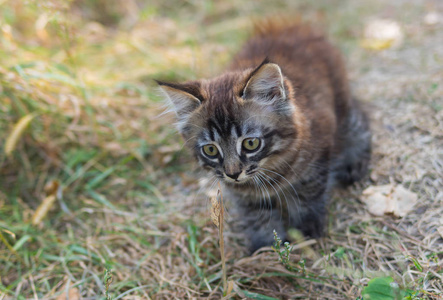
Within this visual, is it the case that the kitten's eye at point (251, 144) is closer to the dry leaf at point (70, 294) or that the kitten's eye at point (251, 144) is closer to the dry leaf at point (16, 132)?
the dry leaf at point (70, 294)

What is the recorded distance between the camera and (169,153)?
3.34m

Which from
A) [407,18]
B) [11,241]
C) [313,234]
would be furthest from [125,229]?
[407,18]

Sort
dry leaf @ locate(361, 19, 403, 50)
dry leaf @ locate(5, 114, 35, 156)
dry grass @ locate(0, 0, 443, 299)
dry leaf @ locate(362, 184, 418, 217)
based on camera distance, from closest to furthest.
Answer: dry grass @ locate(0, 0, 443, 299) → dry leaf @ locate(362, 184, 418, 217) → dry leaf @ locate(5, 114, 35, 156) → dry leaf @ locate(361, 19, 403, 50)

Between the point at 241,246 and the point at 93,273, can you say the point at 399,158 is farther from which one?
the point at 93,273

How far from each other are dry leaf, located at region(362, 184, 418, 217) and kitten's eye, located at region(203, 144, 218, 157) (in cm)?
117

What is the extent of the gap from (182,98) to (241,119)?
0.39 m

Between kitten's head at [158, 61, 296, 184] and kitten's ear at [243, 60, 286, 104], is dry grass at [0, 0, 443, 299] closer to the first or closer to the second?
kitten's head at [158, 61, 296, 184]

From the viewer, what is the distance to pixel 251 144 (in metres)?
2.04

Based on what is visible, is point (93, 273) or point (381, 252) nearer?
point (381, 252)

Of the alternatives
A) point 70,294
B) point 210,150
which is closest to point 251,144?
point 210,150

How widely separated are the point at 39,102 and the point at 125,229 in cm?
145

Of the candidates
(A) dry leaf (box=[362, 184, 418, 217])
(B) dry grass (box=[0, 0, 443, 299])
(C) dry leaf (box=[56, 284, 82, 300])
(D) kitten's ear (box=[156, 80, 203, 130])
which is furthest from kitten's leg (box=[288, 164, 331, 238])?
(C) dry leaf (box=[56, 284, 82, 300])

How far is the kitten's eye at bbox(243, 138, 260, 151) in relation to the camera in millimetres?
2029

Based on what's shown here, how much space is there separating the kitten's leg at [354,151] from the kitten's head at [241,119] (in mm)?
827
